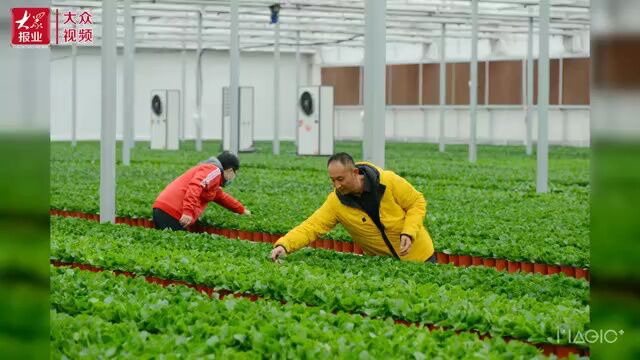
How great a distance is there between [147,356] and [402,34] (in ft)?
128

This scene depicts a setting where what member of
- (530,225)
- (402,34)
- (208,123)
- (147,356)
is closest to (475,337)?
(147,356)

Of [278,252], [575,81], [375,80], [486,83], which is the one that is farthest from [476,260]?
[486,83]

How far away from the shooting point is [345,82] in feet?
168

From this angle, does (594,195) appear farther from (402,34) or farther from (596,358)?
(402,34)

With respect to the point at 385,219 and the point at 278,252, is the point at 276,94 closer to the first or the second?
the point at 385,219

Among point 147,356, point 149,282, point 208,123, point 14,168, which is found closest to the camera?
point 14,168

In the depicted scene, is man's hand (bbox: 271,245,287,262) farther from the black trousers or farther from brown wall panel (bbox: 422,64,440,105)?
brown wall panel (bbox: 422,64,440,105)

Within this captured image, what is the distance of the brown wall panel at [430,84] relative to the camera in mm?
46688

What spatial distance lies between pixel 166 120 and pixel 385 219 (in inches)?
1134

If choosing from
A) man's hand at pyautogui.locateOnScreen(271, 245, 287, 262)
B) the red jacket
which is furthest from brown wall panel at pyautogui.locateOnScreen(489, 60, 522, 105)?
man's hand at pyautogui.locateOnScreen(271, 245, 287, 262)

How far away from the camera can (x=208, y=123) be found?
2048 inches

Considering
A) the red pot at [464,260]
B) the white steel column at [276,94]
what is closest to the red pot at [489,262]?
the red pot at [464,260]

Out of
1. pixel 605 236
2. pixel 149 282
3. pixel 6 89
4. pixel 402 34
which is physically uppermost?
pixel 402 34

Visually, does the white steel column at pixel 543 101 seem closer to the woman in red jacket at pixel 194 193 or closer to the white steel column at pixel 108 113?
the woman in red jacket at pixel 194 193
